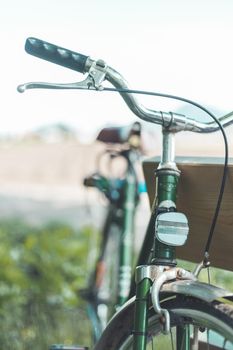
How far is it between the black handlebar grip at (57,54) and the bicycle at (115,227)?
1811mm

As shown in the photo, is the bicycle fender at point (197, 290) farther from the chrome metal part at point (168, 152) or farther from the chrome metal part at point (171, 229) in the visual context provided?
the chrome metal part at point (168, 152)

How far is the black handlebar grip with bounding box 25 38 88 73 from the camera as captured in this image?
2.07 metres

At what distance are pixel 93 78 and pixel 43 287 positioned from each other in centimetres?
331

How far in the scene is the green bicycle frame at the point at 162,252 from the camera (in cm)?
209

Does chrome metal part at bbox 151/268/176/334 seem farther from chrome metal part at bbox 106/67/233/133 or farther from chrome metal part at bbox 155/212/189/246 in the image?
chrome metal part at bbox 106/67/233/133

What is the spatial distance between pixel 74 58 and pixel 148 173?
55 centimetres

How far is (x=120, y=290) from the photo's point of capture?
13.5 ft

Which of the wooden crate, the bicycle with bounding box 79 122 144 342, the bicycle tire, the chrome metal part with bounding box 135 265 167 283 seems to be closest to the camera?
the bicycle tire

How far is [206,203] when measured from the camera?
2.31m

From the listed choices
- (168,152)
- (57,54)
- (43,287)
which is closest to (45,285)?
(43,287)

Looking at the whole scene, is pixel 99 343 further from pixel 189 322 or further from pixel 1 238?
pixel 1 238

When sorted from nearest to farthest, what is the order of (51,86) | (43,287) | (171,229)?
1. (51,86)
2. (171,229)
3. (43,287)

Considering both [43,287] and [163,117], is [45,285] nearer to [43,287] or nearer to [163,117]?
[43,287]

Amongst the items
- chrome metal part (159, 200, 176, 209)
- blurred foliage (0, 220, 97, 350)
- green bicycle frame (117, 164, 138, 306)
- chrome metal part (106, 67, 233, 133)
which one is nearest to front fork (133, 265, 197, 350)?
chrome metal part (159, 200, 176, 209)
